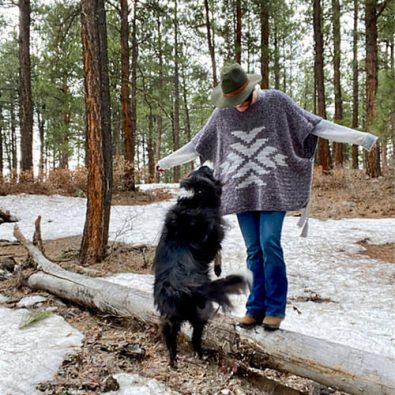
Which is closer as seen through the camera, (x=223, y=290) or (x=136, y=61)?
(x=223, y=290)

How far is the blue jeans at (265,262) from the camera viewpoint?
2.88 meters

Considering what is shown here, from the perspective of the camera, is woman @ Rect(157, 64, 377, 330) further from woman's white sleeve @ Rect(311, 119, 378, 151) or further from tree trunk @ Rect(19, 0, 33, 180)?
tree trunk @ Rect(19, 0, 33, 180)

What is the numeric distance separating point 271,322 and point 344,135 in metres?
1.49

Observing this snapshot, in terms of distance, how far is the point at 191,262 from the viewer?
9.03ft

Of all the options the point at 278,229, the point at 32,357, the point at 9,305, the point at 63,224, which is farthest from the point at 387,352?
the point at 63,224

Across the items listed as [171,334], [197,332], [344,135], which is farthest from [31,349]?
[344,135]

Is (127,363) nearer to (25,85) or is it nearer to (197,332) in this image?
(197,332)

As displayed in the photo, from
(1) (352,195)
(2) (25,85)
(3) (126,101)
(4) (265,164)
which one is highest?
(2) (25,85)

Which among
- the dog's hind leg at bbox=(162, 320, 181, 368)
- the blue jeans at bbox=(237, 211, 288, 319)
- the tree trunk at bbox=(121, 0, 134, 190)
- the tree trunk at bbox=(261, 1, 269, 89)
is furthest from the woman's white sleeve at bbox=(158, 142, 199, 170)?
the tree trunk at bbox=(261, 1, 269, 89)

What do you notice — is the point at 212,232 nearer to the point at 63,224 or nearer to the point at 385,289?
the point at 385,289

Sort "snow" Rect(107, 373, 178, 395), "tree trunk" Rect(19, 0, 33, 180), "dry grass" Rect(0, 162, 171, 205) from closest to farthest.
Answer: "snow" Rect(107, 373, 178, 395)
"dry grass" Rect(0, 162, 171, 205)
"tree trunk" Rect(19, 0, 33, 180)

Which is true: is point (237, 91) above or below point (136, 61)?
below

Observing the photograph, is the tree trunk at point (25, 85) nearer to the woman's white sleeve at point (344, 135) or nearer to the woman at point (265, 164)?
the woman at point (265, 164)

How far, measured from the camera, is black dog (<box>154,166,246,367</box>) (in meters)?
2.64
